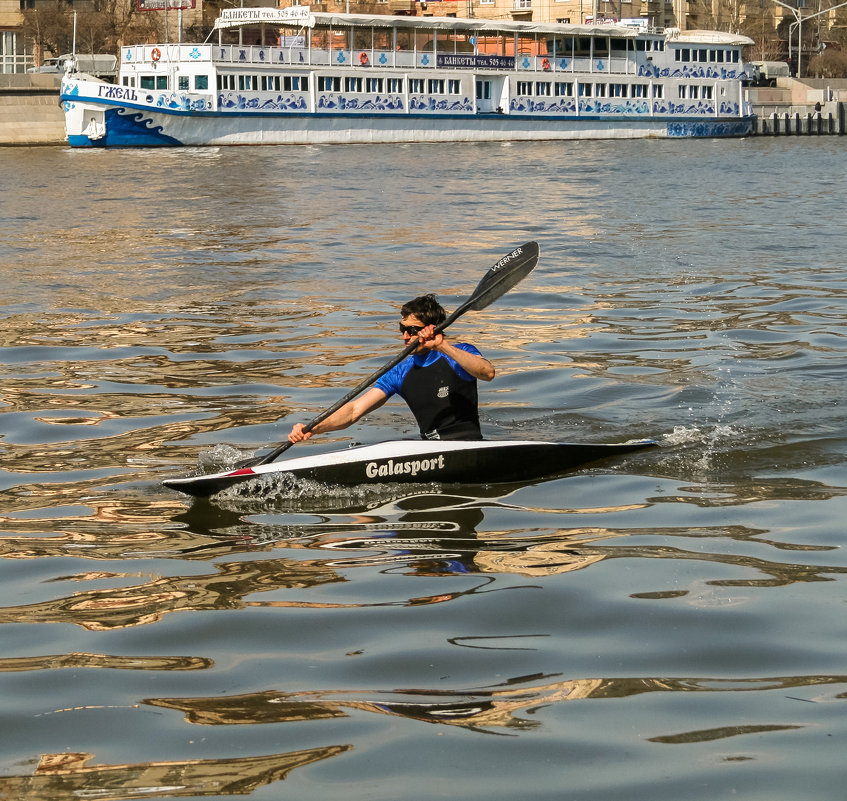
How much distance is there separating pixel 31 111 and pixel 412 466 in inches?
1864

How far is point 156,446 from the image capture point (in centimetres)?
859

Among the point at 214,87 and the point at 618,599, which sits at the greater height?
the point at 214,87

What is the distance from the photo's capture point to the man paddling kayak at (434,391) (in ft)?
24.6

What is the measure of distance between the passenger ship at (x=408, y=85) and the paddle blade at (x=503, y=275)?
41.9 meters

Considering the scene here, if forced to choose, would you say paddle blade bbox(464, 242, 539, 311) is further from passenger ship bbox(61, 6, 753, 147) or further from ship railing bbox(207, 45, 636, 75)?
ship railing bbox(207, 45, 636, 75)

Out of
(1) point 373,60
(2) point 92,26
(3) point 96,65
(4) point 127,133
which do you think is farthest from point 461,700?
(2) point 92,26

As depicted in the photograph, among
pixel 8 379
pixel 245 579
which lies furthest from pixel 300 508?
pixel 8 379

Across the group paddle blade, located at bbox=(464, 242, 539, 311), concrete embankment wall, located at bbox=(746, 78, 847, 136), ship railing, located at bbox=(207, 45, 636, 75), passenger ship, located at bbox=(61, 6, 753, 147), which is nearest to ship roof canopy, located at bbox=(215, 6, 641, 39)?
passenger ship, located at bbox=(61, 6, 753, 147)

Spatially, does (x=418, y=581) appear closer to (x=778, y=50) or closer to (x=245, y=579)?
(x=245, y=579)

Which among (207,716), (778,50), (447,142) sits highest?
(778,50)

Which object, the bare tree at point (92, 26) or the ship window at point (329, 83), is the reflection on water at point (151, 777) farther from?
the bare tree at point (92, 26)

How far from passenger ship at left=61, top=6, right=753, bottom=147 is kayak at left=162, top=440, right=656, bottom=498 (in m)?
43.3

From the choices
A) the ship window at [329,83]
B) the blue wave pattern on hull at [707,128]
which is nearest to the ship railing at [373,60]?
the ship window at [329,83]

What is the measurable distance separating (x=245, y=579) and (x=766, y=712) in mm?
2485
